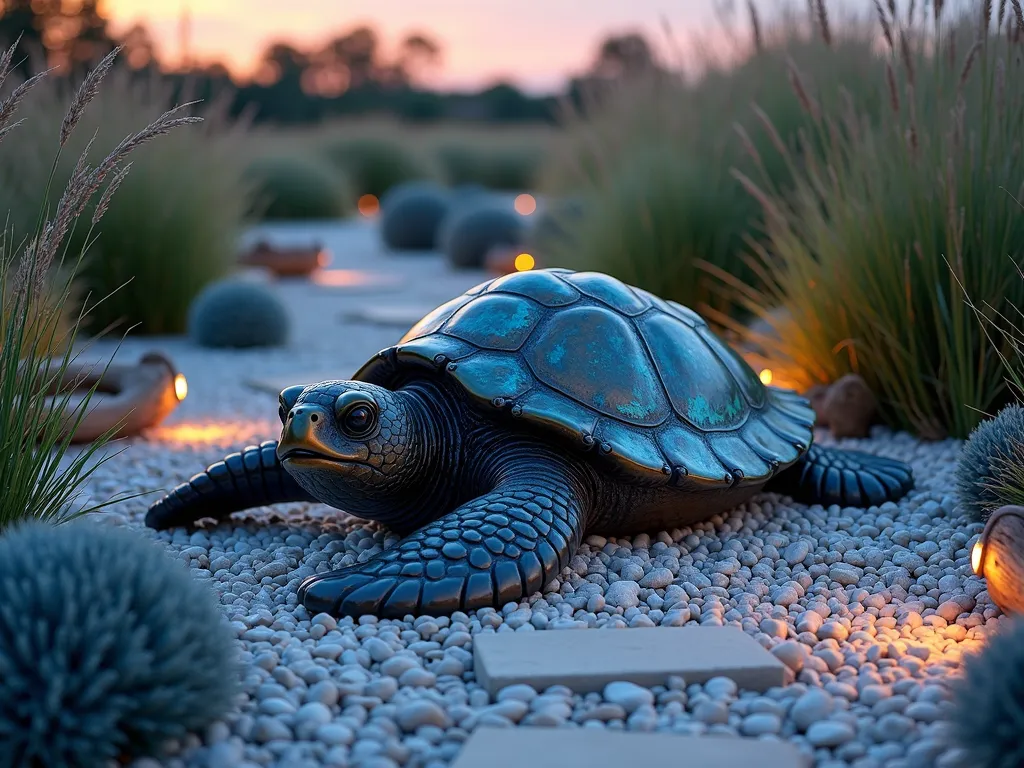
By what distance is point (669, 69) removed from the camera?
7.32 metres

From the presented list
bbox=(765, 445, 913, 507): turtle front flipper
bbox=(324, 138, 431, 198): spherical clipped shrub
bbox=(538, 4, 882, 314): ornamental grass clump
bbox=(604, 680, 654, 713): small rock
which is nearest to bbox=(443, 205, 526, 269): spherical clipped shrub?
bbox=(538, 4, 882, 314): ornamental grass clump

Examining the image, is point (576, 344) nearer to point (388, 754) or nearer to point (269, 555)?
point (269, 555)

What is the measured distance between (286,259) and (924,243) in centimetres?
729

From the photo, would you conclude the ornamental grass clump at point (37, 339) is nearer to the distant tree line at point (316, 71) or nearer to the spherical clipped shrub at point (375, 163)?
the distant tree line at point (316, 71)

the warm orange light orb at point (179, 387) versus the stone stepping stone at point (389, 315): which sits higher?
the warm orange light orb at point (179, 387)

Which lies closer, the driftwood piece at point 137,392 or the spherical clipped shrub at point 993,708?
the spherical clipped shrub at point 993,708

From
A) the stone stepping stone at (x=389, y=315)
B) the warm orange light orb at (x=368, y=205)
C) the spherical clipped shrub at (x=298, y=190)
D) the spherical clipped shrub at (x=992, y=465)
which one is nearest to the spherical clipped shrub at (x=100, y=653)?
the spherical clipped shrub at (x=992, y=465)

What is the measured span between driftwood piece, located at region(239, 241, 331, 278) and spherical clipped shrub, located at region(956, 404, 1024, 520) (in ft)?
26.1

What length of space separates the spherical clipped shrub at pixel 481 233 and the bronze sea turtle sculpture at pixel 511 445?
293 inches

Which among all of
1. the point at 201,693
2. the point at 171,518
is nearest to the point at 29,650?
the point at 201,693

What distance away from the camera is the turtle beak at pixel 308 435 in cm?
249

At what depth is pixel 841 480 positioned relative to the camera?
3391 mm

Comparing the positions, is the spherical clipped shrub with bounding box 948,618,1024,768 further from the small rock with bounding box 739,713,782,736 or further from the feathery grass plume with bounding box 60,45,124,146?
the feathery grass plume with bounding box 60,45,124,146

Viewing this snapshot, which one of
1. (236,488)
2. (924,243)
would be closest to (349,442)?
(236,488)
